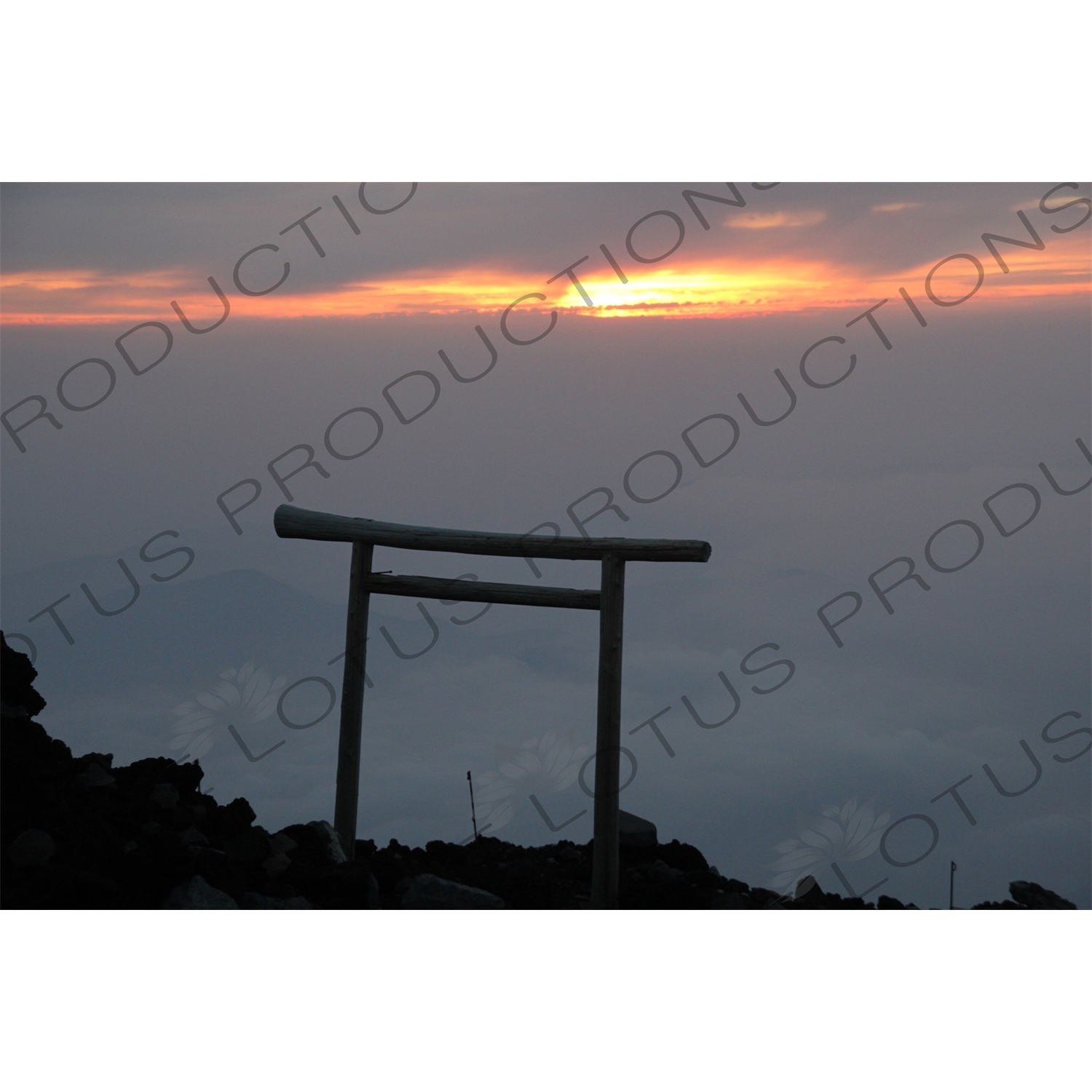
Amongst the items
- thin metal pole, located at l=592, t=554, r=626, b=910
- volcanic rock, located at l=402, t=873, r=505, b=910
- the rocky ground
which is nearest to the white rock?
the rocky ground

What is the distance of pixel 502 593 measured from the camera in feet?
24.1

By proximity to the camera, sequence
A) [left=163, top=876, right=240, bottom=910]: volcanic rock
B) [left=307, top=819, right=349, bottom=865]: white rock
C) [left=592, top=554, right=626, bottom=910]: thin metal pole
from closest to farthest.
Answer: [left=163, top=876, right=240, bottom=910]: volcanic rock < [left=592, top=554, right=626, bottom=910]: thin metal pole < [left=307, top=819, right=349, bottom=865]: white rock

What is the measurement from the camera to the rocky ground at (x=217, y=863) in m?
6.33

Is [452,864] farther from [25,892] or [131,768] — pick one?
[25,892]

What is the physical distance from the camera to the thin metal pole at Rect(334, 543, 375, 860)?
25.6ft

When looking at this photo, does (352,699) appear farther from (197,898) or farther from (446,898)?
(197,898)

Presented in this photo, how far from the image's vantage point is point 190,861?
657 centimetres

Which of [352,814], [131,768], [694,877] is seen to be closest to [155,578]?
[131,768]

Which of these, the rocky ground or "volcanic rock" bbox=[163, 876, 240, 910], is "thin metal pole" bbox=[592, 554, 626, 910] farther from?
"volcanic rock" bbox=[163, 876, 240, 910]

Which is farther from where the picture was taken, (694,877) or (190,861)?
(694,877)

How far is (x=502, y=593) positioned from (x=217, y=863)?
7.83 feet

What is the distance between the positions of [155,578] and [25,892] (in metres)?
2.78

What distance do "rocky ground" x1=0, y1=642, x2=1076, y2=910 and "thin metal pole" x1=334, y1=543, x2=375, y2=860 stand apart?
0.32 m

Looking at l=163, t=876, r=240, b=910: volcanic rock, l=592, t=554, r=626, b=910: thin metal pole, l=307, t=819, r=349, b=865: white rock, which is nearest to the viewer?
l=163, t=876, r=240, b=910: volcanic rock
